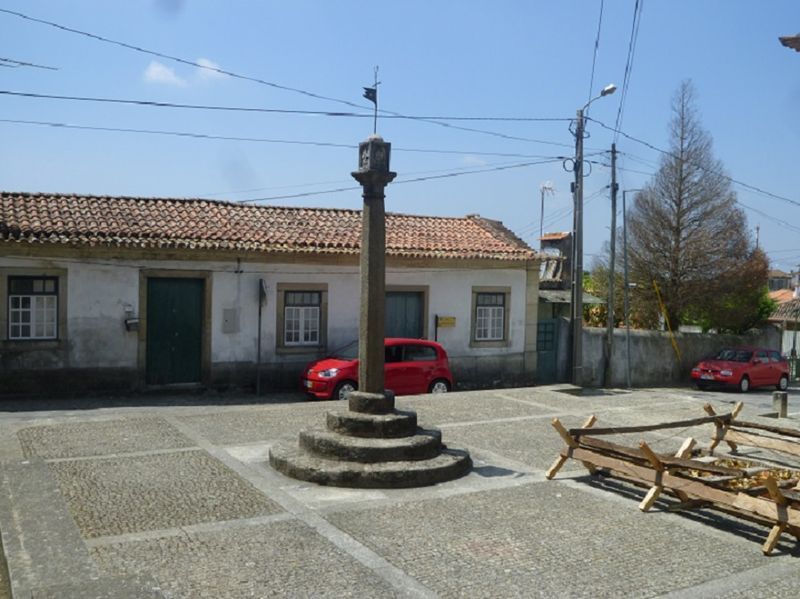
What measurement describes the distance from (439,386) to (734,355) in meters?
12.2

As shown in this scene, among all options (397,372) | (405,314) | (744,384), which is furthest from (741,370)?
(397,372)

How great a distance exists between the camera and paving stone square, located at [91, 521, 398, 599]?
18.7ft

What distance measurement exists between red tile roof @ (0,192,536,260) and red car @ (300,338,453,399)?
2.76 m

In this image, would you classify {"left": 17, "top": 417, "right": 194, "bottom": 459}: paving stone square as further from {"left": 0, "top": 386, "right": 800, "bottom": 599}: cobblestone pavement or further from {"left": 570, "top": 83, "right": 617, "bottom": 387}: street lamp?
{"left": 570, "top": 83, "right": 617, "bottom": 387}: street lamp

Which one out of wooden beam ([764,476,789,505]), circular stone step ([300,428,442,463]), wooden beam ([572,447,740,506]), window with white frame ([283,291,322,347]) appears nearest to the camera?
wooden beam ([764,476,789,505])

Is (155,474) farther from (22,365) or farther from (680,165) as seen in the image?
(680,165)

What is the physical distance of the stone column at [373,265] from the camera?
9.70 meters

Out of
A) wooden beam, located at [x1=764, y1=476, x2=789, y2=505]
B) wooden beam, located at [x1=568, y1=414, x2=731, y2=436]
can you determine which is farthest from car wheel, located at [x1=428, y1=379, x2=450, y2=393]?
wooden beam, located at [x1=764, y1=476, x2=789, y2=505]

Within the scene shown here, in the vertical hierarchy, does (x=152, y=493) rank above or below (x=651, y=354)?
below

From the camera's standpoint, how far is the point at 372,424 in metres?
9.30

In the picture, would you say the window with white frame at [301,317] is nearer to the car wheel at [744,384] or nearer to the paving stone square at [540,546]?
the paving stone square at [540,546]

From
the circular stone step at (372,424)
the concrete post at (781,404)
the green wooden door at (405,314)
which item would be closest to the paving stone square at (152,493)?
the circular stone step at (372,424)

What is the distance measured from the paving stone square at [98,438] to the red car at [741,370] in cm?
1764

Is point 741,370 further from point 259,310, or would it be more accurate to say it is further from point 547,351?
point 259,310
